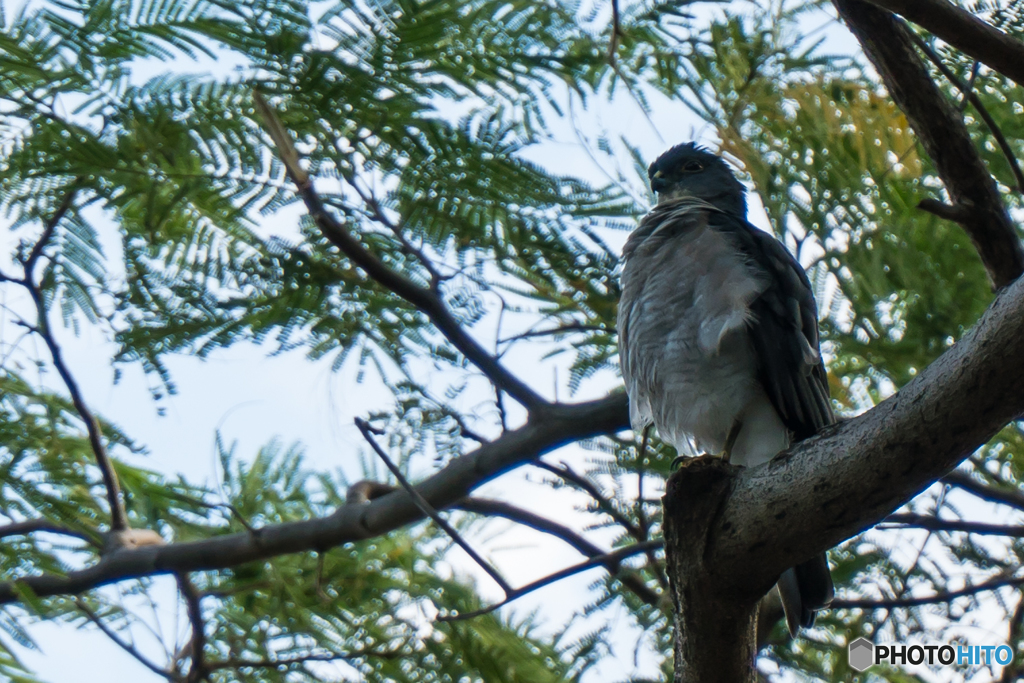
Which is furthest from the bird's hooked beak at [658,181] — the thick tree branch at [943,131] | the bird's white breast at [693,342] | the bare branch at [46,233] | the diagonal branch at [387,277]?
the bare branch at [46,233]

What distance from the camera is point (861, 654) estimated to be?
4.11 m

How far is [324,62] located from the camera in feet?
11.6

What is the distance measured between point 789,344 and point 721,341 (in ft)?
0.76

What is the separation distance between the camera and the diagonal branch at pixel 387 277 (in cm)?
323

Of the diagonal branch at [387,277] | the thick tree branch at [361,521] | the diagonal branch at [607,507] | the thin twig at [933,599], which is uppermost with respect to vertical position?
the diagonal branch at [387,277]

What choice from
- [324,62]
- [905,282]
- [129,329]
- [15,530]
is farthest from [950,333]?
[15,530]

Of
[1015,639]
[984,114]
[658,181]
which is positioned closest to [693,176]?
[658,181]

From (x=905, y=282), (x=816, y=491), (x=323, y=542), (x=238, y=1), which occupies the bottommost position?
(x=816, y=491)

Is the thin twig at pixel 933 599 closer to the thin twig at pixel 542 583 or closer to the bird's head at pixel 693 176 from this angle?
the thin twig at pixel 542 583

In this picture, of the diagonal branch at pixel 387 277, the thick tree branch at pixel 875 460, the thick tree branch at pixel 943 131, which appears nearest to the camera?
the thick tree branch at pixel 875 460

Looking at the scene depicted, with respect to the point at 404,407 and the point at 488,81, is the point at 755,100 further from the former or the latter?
the point at 404,407

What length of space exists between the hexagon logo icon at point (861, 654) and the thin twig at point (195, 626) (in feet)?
9.30

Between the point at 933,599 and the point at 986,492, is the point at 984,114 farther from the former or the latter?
the point at 933,599

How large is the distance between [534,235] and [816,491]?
71.1 inches
